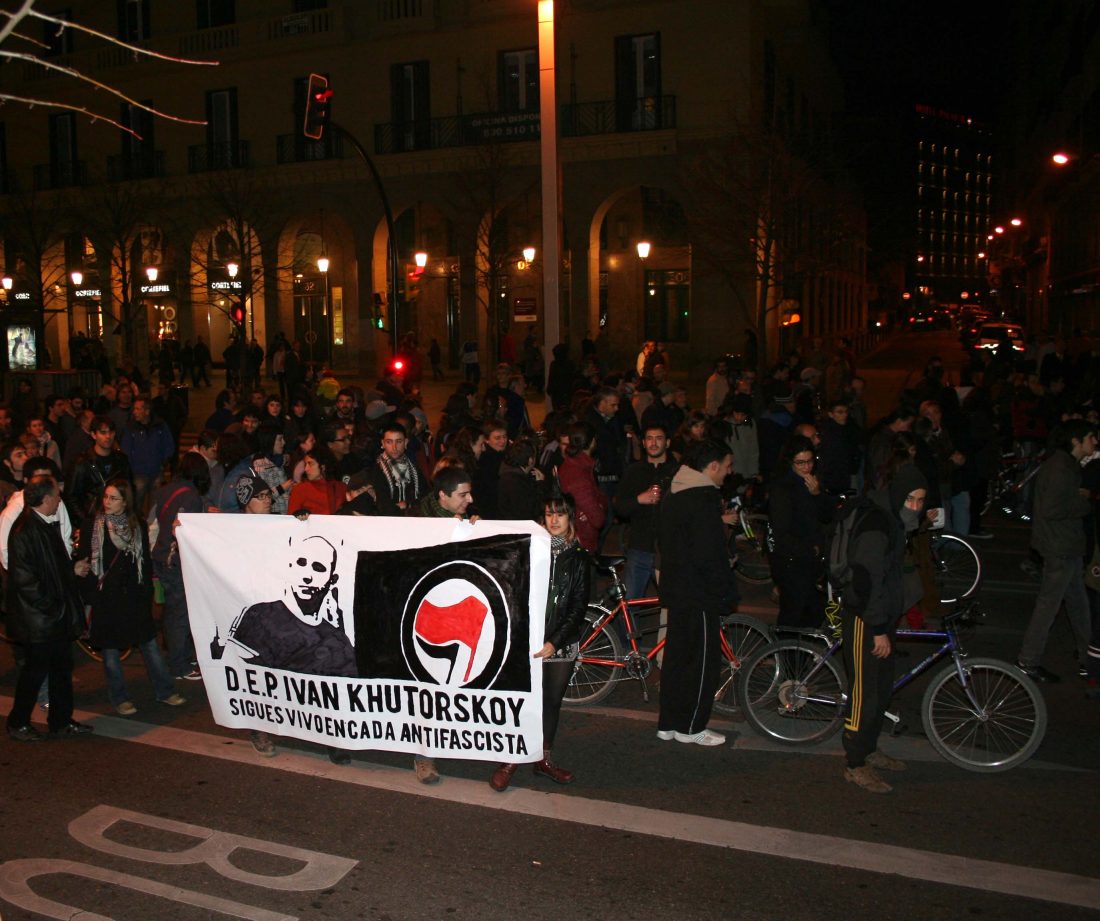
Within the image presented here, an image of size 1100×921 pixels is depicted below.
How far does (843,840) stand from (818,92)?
46616mm

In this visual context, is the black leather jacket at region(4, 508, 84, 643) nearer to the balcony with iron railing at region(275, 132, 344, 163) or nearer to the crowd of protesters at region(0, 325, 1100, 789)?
the crowd of protesters at region(0, 325, 1100, 789)

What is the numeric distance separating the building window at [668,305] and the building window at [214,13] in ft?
56.6

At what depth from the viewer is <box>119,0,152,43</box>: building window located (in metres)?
41.7

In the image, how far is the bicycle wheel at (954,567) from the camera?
35.6 feet

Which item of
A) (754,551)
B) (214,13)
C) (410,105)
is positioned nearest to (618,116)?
(410,105)

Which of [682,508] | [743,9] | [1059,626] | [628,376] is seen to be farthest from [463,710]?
[743,9]

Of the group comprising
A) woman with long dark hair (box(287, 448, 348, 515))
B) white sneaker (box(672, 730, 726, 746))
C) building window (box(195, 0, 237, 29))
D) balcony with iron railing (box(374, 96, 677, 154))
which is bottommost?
white sneaker (box(672, 730, 726, 746))

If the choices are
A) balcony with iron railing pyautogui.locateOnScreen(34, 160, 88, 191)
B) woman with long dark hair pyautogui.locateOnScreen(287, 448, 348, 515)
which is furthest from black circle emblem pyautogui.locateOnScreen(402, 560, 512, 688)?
balcony with iron railing pyautogui.locateOnScreen(34, 160, 88, 191)

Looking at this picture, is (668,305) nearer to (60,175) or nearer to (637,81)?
(637,81)

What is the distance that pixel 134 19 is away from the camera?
42062 mm

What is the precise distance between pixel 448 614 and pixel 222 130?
3730 centimetres

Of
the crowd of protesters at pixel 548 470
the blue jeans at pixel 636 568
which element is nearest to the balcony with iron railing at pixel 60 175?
the crowd of protesters at pixel 548 470

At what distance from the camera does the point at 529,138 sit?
34000mm

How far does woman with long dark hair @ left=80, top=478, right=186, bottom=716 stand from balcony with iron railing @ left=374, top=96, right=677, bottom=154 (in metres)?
26.9
